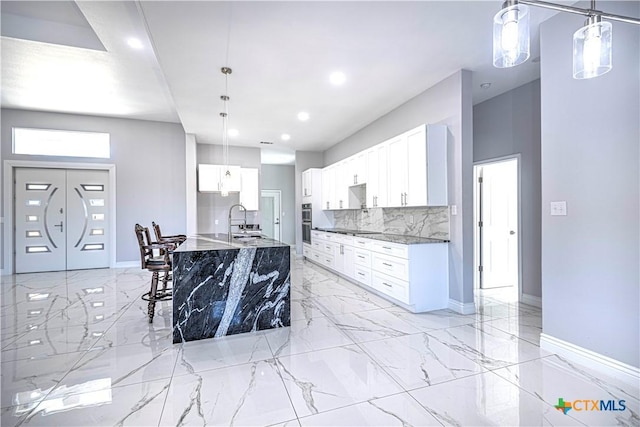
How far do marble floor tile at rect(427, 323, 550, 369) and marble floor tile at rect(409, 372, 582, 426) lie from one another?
1.00ft

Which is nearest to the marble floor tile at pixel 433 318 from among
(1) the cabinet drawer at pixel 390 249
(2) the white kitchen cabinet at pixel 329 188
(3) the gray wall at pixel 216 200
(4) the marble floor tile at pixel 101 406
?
(1) the cabinet drawer at pixel 390 249

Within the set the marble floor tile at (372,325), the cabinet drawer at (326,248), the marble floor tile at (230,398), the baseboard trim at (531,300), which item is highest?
the cabinet drawer at (326,248)

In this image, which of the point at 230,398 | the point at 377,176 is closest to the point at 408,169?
the point at 377,176

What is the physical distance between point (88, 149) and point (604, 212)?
8.34 m

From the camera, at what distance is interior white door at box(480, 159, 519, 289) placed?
480 centimetres

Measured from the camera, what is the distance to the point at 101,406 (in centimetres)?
184

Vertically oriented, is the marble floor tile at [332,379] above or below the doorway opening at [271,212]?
below

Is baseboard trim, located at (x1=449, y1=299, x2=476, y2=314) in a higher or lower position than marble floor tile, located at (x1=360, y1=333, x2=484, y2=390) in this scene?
higher

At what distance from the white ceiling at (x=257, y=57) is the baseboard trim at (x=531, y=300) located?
9.40 feet

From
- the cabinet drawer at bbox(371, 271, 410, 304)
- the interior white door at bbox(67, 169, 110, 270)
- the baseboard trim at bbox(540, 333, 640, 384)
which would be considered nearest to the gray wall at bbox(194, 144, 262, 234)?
the interior white door at bbox(67, 169, 110, 270)

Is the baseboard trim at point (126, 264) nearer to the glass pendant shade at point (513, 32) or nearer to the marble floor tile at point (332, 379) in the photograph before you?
the marble floor tile at point (332, 379)

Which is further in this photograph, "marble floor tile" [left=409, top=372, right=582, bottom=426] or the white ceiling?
the white ceiling

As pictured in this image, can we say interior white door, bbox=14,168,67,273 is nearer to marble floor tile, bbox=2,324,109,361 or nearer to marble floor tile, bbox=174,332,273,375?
marble floor tile, bbox=2,324,109,361

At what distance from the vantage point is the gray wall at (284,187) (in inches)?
401
